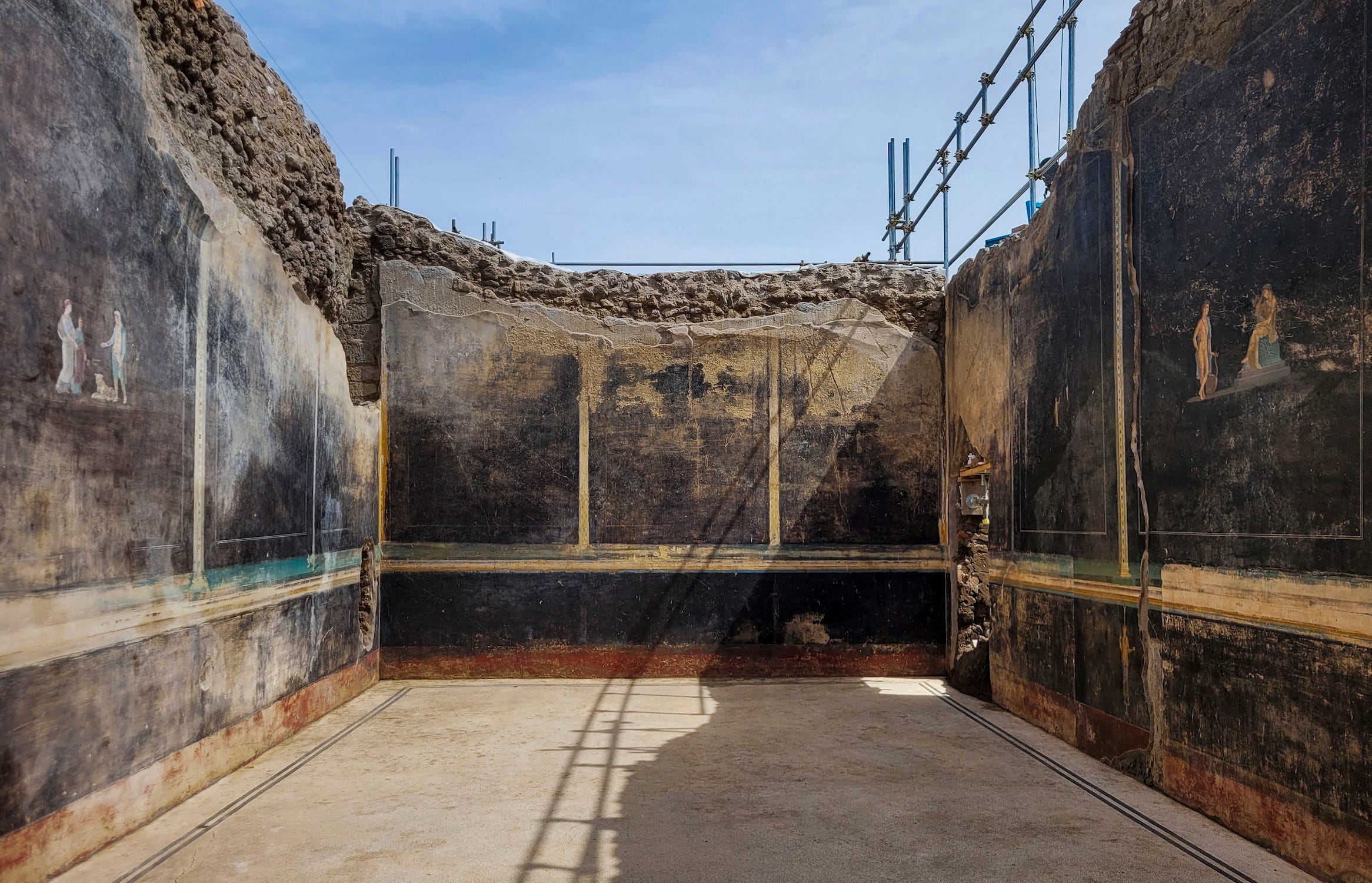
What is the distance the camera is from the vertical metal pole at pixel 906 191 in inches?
333

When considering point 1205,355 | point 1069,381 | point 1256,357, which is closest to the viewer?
point 1256,357

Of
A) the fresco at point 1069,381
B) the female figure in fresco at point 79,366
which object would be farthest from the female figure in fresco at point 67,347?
the fresco at point 1069,381

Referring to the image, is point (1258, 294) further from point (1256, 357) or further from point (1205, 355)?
point (1205, 355)

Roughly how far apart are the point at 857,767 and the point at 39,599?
349 cm

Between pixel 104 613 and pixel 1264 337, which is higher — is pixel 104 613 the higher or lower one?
the lower one

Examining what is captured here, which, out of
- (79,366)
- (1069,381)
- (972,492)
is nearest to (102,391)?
(79,366)

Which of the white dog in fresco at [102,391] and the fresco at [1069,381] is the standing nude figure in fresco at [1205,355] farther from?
the white dog in fresco at [102,391]

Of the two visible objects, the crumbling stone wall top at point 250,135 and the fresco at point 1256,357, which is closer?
the fresco at point 1256,357

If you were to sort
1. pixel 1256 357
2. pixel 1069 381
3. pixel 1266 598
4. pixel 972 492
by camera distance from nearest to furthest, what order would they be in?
pixel 1266 598, pixel 1256 357, pixel 1069 381, pixel 972 492

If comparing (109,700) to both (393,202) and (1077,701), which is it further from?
(393,202)

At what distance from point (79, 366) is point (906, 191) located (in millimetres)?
7193

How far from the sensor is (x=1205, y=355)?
376 cm

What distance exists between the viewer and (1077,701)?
15.9 ft

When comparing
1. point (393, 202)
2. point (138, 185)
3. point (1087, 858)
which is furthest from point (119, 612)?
point (393, 202)
